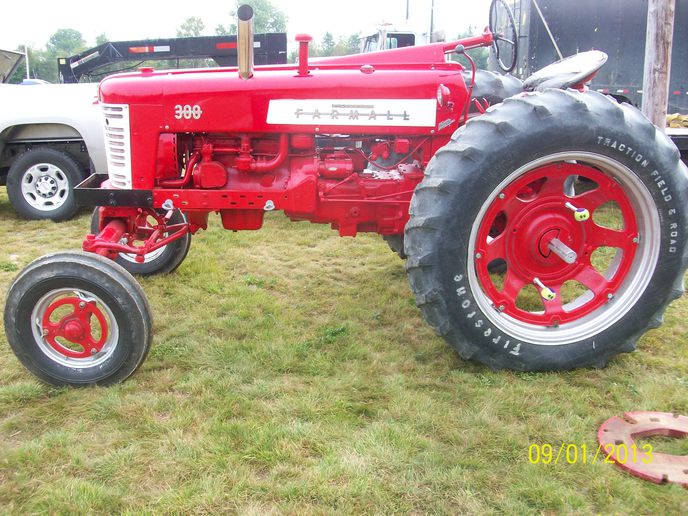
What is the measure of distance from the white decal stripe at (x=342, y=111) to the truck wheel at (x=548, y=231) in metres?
0.49

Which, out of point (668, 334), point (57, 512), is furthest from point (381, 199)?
point (57, 512)

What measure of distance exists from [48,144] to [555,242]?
614 cm

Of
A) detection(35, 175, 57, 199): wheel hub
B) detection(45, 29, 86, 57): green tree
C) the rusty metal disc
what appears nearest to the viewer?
the rusty metal disc

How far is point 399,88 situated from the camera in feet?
11.8

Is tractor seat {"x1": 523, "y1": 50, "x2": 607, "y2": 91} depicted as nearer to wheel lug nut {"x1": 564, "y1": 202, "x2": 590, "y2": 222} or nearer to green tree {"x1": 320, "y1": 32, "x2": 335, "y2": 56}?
wheel lug nut {"x1": 564, "y1": 202, "x2": 590, "y2": 222}

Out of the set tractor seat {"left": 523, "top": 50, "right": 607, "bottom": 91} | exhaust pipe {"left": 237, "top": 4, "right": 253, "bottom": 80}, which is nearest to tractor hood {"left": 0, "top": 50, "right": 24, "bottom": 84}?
exhaust pipe {"left": 237, "top": 4, "right": 253, "bottom": 80}

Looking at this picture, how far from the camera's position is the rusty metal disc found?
260cm

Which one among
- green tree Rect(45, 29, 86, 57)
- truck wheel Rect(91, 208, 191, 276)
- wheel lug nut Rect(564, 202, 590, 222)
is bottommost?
truck wheel Rect(91, 208, 191, 276)

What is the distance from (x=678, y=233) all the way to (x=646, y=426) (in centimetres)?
108

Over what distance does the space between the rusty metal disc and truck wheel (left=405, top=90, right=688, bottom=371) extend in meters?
0.52

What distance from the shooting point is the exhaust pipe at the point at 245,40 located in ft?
10.6

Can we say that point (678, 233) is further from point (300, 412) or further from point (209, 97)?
Result: point (209, 97)

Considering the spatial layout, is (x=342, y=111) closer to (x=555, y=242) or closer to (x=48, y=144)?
(x=555, y=242)
